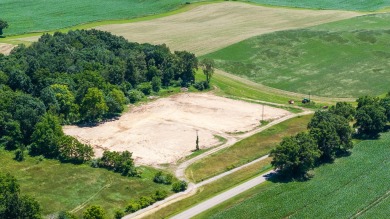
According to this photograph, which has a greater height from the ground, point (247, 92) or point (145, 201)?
point (247, 92)

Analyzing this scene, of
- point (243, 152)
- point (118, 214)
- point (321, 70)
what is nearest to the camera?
point (118, 214)

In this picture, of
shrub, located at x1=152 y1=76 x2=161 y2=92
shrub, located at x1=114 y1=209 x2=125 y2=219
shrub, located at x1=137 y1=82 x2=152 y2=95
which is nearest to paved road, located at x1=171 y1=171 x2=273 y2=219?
shrub, located at x1=114 y1=209 x2=125 y2=219

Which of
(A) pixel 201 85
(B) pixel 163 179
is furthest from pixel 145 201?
(A) pixel 201 85

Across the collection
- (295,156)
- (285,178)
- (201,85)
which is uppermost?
(201,85)

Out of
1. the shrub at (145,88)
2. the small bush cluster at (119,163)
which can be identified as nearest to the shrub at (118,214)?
the small bush cluster at (119,163)

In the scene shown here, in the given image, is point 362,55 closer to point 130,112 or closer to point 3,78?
point 130,112

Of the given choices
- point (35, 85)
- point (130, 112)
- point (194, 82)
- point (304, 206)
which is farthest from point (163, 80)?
point (304, 206)

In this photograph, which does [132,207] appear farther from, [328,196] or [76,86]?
[76,86]

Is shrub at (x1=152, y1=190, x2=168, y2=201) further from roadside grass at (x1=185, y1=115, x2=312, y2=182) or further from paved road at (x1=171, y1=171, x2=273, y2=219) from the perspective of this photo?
roadside grass at (x1=185, y1=115, x2=312, y2=182)

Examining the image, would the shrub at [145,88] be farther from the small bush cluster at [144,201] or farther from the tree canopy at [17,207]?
the tree canopy at [17,207]
